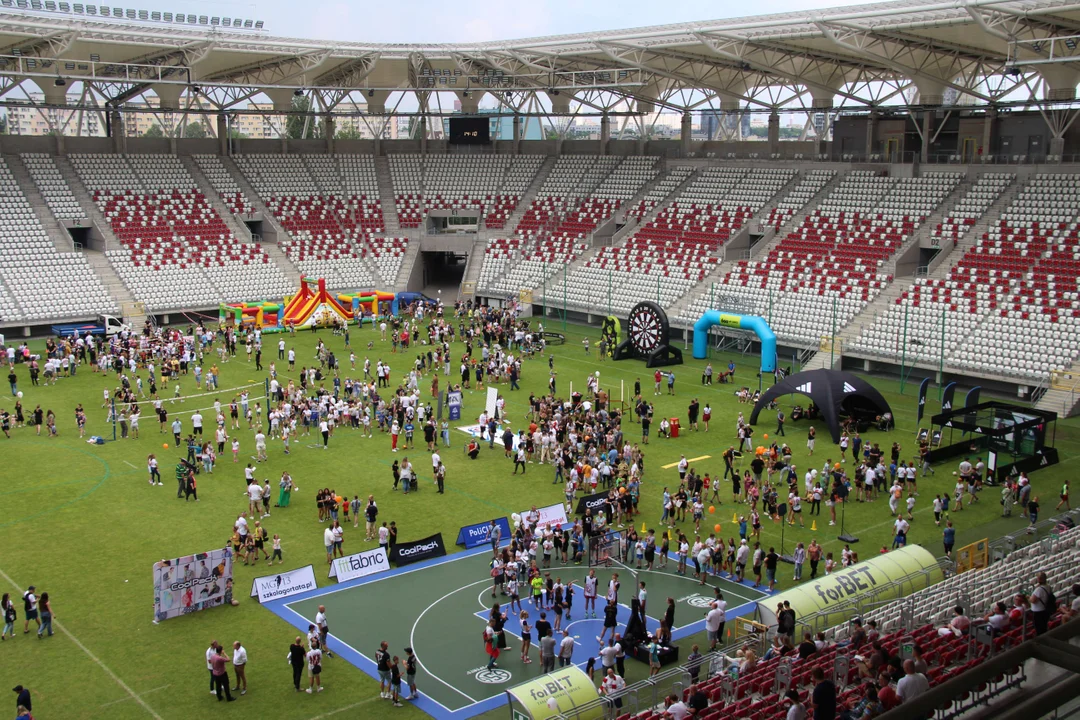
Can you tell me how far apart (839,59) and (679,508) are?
3151 cm

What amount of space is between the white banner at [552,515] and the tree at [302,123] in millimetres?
42743

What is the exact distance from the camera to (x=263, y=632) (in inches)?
840

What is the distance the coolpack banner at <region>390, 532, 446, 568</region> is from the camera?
2483cm

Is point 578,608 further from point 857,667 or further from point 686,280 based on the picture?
point 686,280

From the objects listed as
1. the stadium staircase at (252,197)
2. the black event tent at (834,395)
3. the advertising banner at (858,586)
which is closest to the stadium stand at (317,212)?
the stadium staircase at (252,197)

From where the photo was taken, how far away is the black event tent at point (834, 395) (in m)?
34.6

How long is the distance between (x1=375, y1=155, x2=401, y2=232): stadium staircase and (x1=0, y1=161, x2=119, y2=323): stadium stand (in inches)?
719

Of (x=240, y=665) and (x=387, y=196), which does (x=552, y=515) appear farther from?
(x=387, y=196)

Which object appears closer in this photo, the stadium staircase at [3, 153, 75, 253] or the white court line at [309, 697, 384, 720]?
the white court line at [309, 697, 384, 720]

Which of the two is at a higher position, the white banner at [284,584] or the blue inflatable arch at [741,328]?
the blue inflatable arch at [741,328]

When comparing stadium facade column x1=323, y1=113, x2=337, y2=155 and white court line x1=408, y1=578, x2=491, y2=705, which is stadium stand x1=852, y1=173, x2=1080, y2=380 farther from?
stadium facade column x1=323, y1=113, x2=337, y2=155

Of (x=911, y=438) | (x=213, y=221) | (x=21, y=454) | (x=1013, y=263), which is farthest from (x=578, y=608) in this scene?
(x=213, y=221)

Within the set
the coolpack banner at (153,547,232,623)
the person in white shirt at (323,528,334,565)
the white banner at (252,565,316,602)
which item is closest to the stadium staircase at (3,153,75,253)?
the person in white shirt at (323,528,334,565)

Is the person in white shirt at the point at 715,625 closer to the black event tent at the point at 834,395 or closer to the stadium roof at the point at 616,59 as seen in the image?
the black event tent at the point at 834,395
